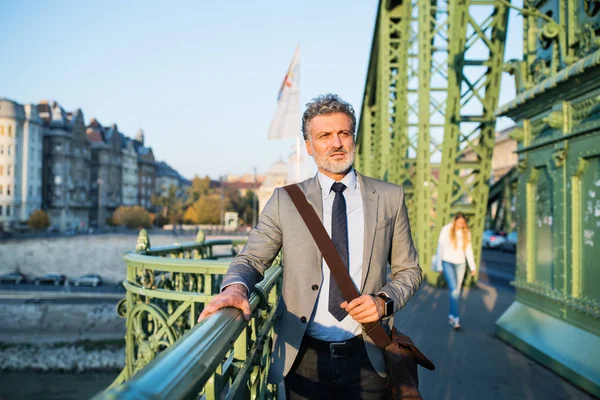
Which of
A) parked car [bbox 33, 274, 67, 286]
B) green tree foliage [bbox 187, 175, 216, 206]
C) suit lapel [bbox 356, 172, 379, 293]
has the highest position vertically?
green tree foliage [bbox 187, 175, 216, 206]

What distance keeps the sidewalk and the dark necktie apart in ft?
8.56

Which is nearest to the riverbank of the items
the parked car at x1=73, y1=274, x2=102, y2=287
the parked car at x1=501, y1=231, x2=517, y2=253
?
the parked car at x1=73, y1=274, x2=102, y2=287

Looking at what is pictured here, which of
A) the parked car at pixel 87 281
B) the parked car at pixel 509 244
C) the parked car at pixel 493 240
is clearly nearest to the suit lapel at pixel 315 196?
the parked car at pixel 509 244

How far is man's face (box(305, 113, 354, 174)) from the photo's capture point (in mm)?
2230

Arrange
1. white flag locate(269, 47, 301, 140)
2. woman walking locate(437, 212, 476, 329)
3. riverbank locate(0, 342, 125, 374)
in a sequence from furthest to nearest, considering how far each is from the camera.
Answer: riverbank locate(0, 342, 125, 374), white flag locate(269, 47, 301, 140), woman walking locate(437, 212, 476, 329)

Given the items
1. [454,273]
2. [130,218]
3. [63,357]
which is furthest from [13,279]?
[454,273]

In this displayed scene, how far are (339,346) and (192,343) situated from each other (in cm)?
103

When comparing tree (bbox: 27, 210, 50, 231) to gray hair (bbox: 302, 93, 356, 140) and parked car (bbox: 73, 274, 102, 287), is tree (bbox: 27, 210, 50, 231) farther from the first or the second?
gray hair (bbox: 302, 93, 356, 140)

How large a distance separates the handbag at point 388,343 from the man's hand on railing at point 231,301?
1.33 feet

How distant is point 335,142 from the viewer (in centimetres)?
223

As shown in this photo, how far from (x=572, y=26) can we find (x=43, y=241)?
54178 millimetres

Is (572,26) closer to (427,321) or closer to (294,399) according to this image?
(427,321)

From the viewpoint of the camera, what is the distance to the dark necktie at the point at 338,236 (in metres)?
2.09

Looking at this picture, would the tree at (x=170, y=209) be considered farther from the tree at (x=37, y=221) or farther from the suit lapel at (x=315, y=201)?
the suit lapel at (x=315, y=201)
